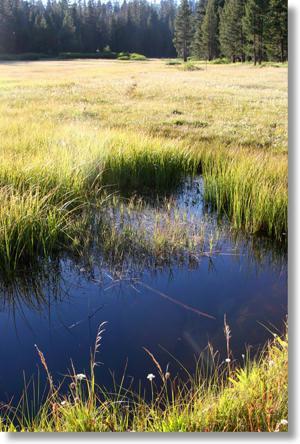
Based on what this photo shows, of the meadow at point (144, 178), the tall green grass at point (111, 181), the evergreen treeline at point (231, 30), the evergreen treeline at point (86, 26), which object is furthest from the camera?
the evergreen treeline at point (86, 26)

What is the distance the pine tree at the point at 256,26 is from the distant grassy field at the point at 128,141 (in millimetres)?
205

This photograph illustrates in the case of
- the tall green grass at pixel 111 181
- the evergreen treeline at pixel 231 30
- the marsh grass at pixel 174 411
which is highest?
the evergreen treeline at pixel 231 30

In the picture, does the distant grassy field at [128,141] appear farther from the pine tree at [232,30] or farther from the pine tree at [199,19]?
the pine tree at [199,19]

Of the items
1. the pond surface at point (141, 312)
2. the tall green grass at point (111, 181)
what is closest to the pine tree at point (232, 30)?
the tall green grass at point (111, 181)

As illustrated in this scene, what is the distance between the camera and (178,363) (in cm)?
274

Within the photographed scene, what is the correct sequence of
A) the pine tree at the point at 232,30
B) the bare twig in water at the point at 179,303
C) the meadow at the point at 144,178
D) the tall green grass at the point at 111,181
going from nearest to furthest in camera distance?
the meadow at the point at 144,178
the bare twig in water at the point at 179,303
the tall green grass at the point at 111,181
the pine tree at the point at 232,30

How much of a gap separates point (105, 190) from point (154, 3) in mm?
Result: 1888

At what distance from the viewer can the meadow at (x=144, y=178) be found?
7.53 ft

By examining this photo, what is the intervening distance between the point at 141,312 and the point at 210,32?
108 inches

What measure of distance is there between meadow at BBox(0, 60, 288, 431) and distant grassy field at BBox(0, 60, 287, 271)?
0.02 m

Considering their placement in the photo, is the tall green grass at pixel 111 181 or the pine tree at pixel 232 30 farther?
the pine tree at pixel 232 30

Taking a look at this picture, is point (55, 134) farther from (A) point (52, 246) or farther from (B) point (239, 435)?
(B) point (239, 435)

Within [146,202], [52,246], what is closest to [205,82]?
[146,202]

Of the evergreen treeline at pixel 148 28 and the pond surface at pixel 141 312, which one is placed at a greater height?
the evergreen treeline at pixel 148 28
